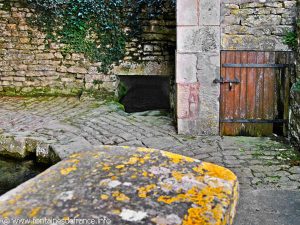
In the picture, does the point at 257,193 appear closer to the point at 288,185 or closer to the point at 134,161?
the point at 288,185

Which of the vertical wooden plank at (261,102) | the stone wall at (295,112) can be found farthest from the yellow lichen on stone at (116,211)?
the vertical wooden plank at (261,102)

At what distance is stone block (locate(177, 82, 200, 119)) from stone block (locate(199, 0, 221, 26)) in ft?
2.69

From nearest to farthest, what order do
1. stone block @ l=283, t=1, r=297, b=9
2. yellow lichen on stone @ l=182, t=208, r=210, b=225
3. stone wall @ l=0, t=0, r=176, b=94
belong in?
yellow lichen on stone @ l=182, t=208, r=210, b=225
stone block @ l=283, t=1, r=297, b=9
stone wall @ l=0, t=0, r=176, b=94

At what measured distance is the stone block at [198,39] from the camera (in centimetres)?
495

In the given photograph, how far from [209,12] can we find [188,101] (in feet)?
3.92

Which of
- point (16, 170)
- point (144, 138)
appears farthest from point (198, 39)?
point (16, 170)

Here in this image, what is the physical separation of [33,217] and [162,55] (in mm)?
6089

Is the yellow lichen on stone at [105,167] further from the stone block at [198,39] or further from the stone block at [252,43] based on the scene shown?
the stone block at [252,43]

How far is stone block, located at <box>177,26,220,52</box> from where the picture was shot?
4.95 metres

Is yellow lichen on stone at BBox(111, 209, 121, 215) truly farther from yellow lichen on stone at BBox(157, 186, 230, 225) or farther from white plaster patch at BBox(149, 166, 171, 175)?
white plaster patch at BBox(149, 166, 171, 175)

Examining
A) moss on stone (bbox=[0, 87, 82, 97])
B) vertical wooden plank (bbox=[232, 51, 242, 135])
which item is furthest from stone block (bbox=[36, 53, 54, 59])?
vertical wooden plank (bbox=[232, 51, 242, 135])

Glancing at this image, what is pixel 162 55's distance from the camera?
22.8ft

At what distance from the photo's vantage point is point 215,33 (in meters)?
4.95

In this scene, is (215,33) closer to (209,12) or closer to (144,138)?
(209,12)
